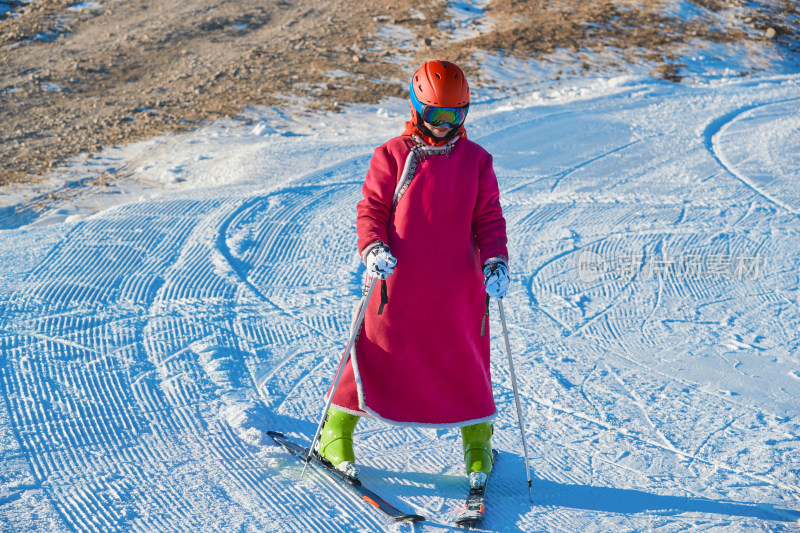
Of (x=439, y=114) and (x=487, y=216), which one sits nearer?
(x=439, y=114)

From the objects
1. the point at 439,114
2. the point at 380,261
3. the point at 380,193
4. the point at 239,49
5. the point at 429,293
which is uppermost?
the point at 439,114

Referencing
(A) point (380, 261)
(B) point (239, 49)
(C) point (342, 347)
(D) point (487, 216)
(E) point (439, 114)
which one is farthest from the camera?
(B) point (239, 49)

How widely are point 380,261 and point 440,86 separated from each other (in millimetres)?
663

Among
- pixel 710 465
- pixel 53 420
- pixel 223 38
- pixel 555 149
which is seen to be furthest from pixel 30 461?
pixel 223 38

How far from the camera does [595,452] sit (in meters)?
3.22

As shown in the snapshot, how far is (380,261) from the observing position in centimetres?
259

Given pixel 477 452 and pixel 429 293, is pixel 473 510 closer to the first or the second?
pixel 477 452

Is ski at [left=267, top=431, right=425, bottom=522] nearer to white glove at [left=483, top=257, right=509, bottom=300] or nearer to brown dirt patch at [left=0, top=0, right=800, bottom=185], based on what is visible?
white glove at [left=483, top=257, right=509, bottom=300]

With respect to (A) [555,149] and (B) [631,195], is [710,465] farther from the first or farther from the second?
(A) [555,149]

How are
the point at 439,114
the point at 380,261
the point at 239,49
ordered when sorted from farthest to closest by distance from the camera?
the point at 239,49
the point at 439,114
the point at 380,261

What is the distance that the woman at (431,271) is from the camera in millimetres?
2732

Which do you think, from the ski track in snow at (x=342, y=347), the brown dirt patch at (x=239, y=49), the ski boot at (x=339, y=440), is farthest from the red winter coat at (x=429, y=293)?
the brown dirt patch at (x=239, y=49)

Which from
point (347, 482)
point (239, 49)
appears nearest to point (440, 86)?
point (347, 482)

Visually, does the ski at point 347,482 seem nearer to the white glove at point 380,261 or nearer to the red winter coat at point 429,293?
the red winter coat at point 429,293
